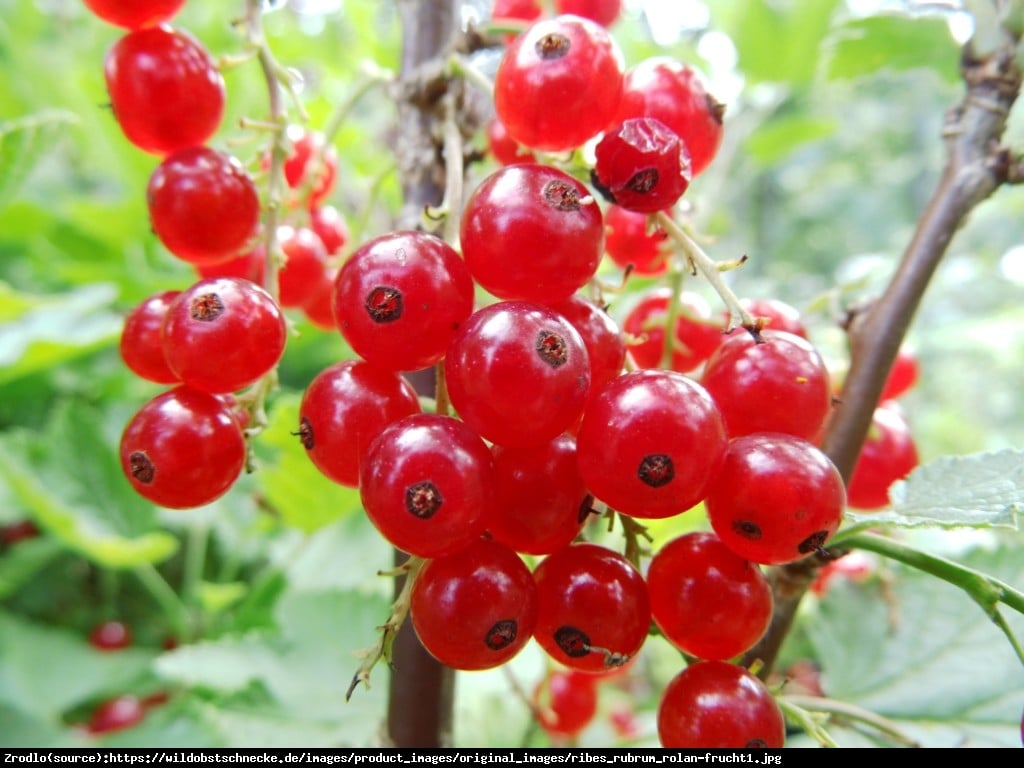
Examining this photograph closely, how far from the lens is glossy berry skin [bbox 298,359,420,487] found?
63cm

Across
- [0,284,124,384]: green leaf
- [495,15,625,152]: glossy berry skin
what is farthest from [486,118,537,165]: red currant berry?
[0,284,124,384]: green leaf

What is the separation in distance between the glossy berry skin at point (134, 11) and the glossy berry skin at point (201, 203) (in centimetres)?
14

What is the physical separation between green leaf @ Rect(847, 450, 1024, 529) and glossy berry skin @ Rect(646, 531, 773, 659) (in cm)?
11

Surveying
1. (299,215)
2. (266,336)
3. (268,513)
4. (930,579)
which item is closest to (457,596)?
(266,336)

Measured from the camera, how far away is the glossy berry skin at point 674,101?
680 millimetres

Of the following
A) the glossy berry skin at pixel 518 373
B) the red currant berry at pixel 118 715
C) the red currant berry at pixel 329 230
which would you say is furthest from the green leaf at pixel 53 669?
the glossy berry skin at pixel 518 373

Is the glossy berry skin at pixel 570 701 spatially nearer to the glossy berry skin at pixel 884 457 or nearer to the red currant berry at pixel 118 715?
the glossy berry skin at pixel 884 457

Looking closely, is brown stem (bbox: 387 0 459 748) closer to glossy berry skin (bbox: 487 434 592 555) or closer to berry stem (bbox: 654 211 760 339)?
glossy berry skin (bbox: 487 434 592 555)

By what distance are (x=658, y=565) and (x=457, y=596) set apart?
180mm

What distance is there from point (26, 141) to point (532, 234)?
2.67ft

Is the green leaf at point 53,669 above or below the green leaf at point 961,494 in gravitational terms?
below

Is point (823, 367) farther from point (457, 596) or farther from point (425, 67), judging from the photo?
point (425, 67)

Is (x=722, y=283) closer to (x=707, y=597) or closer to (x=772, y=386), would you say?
(x=772, y=386)

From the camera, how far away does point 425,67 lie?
0.85m
